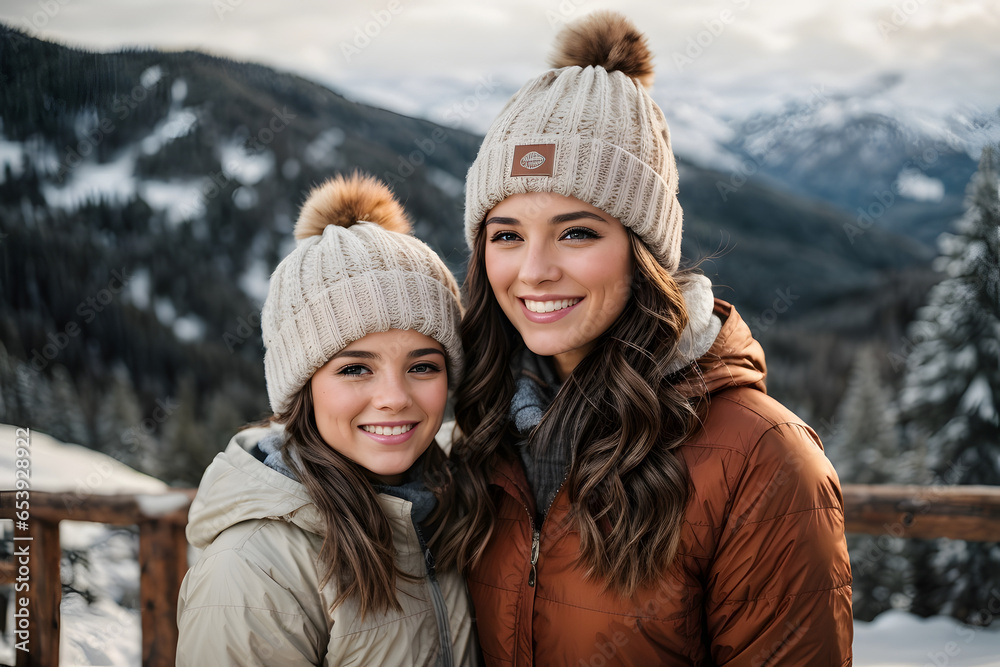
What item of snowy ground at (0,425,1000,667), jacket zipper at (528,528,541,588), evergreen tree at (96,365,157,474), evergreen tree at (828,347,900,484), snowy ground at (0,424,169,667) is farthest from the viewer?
evergreen tree at (828,347,900,484)

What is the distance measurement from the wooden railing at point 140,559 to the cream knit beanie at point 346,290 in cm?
161

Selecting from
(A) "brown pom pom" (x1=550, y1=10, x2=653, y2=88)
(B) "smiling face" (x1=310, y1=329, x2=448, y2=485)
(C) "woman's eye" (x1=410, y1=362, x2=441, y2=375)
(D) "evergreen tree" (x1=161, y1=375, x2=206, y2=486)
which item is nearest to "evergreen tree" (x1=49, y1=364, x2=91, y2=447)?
(D) "evergreen tree" (x1=161, y1=375, x2=206, y2=486)

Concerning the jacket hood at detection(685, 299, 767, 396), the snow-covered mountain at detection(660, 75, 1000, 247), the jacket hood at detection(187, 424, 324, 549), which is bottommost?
the jacket hood at detection(187, 424, 324, 549)

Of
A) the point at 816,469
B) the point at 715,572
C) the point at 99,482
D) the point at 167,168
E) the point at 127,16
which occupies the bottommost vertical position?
the point at 99,482

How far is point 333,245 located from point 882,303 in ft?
26.1

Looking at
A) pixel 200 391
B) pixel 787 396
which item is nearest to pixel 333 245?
pixel 200 391

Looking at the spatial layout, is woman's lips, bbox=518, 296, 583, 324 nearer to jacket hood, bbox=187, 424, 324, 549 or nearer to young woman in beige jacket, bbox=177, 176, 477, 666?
young woman in beige jacket, bbox=177, 176, 477, 666

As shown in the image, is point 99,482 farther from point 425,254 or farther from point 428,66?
point 428,66

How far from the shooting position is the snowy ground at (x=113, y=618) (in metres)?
3.56

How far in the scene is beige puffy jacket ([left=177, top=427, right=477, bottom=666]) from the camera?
1569 millimetres

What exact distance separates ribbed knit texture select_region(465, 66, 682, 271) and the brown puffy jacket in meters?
0.40

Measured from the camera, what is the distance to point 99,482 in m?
4.15

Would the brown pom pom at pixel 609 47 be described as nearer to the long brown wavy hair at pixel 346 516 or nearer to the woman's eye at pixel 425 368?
the woman's eye at pixel 425 368

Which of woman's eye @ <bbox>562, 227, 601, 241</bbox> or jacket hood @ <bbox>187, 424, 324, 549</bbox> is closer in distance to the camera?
jacket hood @ <bbox>187, 424, 324, 549</bbox>
